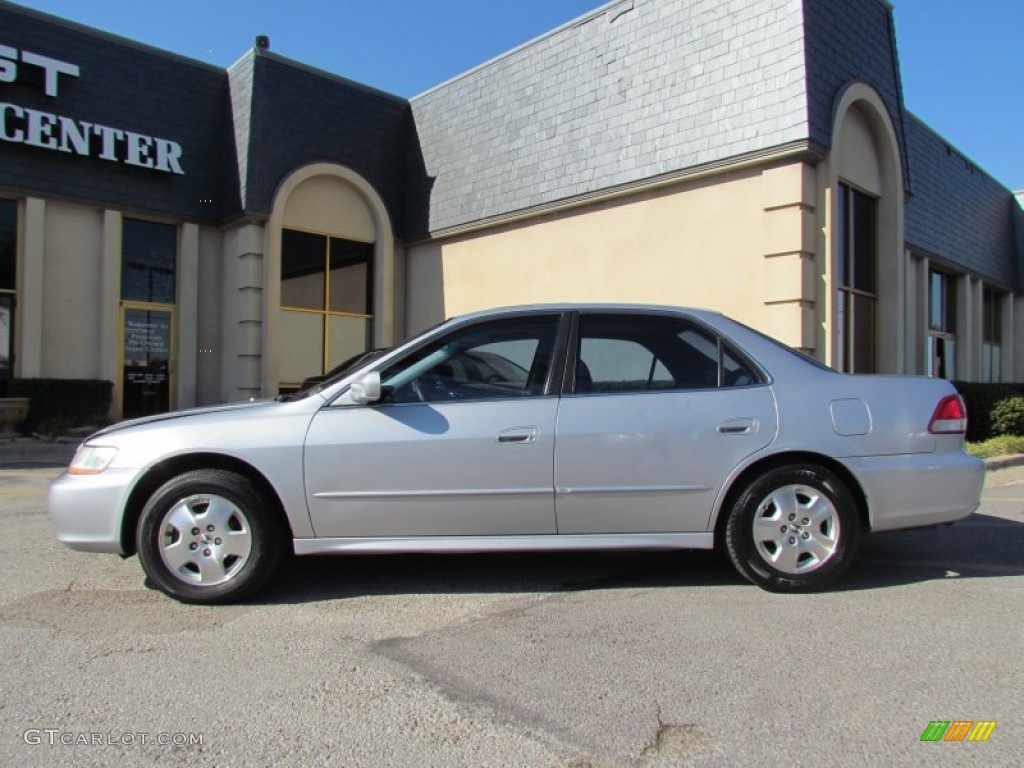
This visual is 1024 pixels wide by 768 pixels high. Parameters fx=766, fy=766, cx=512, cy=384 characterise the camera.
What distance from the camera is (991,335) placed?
2077 cm

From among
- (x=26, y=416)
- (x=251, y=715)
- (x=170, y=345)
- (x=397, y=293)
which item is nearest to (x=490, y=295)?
(x=397, y=293)

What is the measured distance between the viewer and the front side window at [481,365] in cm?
442

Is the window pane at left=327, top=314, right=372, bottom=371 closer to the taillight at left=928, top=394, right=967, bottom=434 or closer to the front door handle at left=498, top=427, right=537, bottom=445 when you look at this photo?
the front door handle at left=498, top=427, right=537, bottom=445

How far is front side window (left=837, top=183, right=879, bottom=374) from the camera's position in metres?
12.1

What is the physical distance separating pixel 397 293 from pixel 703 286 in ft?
25.0

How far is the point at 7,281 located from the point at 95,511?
434 inches

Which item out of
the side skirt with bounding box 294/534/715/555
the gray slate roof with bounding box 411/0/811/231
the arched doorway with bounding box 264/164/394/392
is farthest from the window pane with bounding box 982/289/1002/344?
the side skirt with bounding box 294/534/715/555

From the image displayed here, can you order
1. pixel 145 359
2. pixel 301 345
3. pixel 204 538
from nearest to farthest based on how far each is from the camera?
1. pixel 204 538
2. pixel 145 359
3. pixel 301 345

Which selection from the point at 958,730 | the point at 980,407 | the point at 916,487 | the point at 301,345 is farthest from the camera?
the point at 301,345

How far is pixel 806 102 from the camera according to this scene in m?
10.3

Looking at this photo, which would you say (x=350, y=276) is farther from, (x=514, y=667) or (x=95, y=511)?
(x=514, y=667)

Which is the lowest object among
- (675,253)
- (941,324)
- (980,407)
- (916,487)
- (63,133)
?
(916,487)

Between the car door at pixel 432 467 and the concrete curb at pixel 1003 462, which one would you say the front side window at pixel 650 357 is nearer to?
the car door at pixel 432 467

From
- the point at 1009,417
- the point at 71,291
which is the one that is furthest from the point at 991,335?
the point at 71,291
